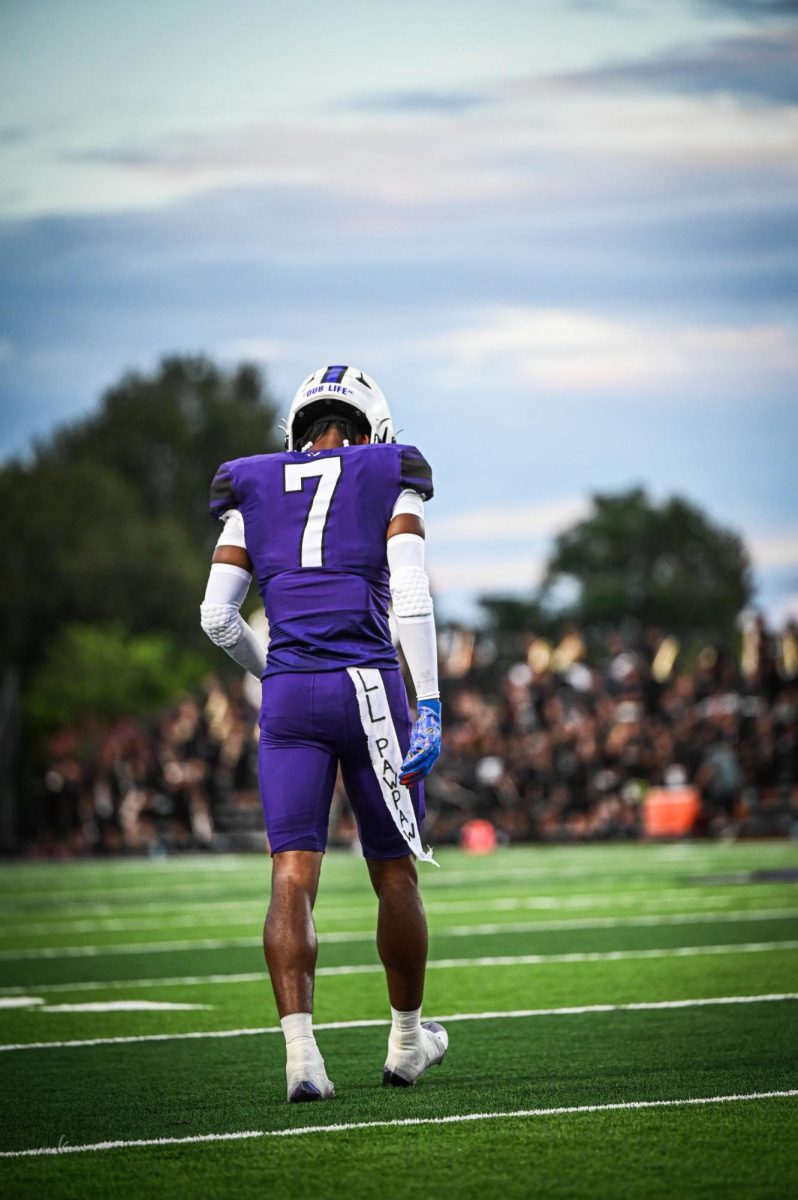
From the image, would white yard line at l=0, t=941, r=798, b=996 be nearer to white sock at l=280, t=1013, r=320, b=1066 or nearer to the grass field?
the grass field

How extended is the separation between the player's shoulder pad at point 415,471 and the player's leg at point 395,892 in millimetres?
495

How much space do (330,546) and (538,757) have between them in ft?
66.7

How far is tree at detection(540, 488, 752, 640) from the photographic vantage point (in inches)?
2670

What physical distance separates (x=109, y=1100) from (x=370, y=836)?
3.15 feet

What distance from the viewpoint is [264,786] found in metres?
5.11

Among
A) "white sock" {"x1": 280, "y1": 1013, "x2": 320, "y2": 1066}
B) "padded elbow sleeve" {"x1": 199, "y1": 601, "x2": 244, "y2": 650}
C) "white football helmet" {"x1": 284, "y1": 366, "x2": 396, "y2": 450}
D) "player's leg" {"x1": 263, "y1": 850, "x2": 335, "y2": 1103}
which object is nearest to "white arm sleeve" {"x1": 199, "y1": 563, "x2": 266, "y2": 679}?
"padded elbow sleeve" {"x1": 199, "y1": 601, "x2": 244, "y2": 650}

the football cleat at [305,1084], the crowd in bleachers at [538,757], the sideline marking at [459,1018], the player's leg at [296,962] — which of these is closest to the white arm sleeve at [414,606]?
the player's leg at [296,962]

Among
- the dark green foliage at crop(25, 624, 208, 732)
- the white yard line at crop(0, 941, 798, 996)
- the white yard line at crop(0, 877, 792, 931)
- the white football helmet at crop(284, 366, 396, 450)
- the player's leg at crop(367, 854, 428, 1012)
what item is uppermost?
the dark green foliage at crop(25, 624, 208, 732)

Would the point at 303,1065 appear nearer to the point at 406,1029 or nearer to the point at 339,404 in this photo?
the point at 406,1029

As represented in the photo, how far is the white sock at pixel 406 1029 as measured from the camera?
5.14m

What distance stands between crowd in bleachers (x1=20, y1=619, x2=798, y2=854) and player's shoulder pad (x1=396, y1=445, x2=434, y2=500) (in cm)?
1732

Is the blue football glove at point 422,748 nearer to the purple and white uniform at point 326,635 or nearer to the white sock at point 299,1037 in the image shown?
the purple and white uniform at point 326,635

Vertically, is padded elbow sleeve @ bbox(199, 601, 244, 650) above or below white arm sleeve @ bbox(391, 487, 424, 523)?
below

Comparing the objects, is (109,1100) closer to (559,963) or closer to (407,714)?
(407,714)
